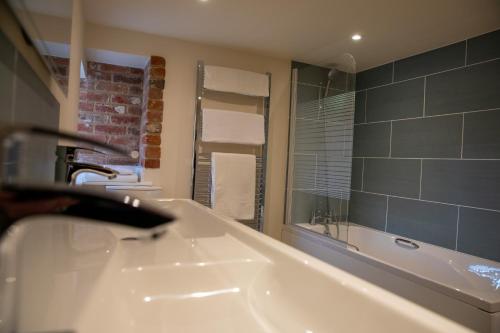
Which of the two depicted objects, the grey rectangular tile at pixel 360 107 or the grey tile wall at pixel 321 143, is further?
the grey rectangular tile at pixel 360 107

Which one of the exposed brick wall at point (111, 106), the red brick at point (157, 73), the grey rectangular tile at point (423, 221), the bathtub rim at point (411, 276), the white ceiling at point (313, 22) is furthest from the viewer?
the exposed brick wall at point (111, 106)

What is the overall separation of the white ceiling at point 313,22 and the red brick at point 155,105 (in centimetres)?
50

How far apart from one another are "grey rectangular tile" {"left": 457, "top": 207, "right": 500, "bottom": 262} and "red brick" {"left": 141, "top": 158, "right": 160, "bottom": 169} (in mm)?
2154

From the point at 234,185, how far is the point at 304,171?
0.66 meters

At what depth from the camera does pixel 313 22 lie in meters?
2.14

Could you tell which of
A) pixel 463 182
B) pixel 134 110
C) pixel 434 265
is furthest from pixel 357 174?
pixel 134 110

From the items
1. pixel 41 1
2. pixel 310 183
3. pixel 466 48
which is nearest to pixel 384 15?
pixel 466 48

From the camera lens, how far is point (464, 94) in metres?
2.25

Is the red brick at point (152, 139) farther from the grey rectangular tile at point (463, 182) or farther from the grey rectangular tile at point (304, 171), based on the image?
the grey rectangular tile at point (463, 182)

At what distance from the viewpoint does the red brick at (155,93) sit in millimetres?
2416

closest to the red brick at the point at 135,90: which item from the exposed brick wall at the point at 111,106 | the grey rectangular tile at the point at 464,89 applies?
the exposed brick wall at the point at 111,106

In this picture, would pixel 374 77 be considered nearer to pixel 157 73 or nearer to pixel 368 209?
pixel 368 209

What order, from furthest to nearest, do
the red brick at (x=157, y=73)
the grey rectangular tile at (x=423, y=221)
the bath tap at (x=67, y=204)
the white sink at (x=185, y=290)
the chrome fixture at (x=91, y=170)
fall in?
1. the red brick at (x=157, y=73)
2. the grey rectangular tile at (x=423, y=221)
3. the chrome fixture at (x=91, y=170)
4. the white sink at (x=185, y=290)
5. the bath tap at (x=67, y=204)

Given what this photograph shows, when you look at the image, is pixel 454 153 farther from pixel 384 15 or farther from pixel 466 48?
pixel 384 15
